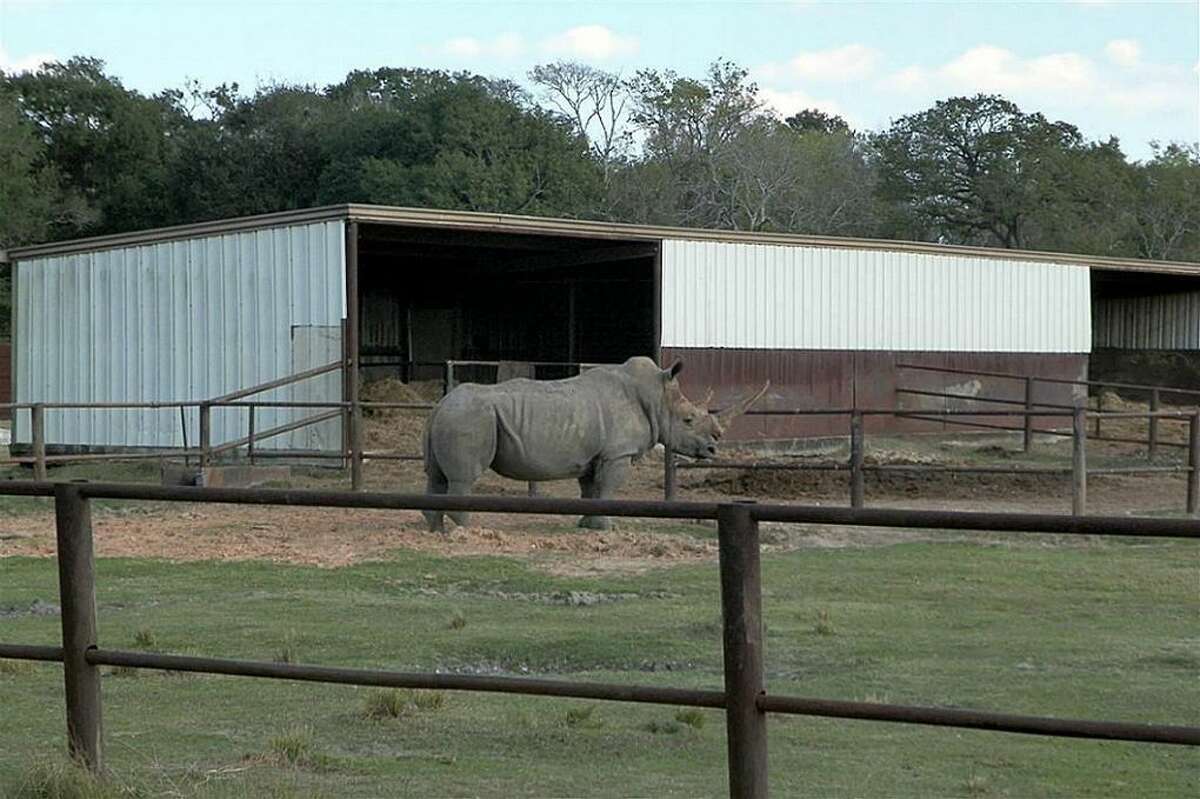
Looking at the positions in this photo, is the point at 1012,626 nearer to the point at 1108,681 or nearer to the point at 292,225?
the point at 1108,681

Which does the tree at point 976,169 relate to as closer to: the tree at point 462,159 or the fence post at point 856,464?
the tree at point 462,159

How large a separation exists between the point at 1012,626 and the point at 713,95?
182 feet

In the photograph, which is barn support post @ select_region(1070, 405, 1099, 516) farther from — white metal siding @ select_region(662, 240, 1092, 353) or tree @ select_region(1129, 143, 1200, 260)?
tree @ select_region(1129, 143, 1200, 260)

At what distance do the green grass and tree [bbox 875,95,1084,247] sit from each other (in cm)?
4382

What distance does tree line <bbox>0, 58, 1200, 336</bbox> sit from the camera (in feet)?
164

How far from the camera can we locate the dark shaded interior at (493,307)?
1241 inches

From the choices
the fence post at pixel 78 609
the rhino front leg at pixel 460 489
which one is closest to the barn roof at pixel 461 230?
the rhino front leg at pixel 460 489

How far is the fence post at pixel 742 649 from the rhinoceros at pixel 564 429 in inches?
411

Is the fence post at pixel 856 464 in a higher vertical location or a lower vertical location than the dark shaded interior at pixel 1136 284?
lower

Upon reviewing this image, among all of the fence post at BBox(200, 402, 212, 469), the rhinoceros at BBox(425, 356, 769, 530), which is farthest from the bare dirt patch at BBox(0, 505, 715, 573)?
the fence post at BBox(200, 402, 212, 469)

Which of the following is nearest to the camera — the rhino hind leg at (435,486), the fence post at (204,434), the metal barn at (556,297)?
the rhino hind leg at (435,486)

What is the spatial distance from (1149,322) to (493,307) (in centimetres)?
1369

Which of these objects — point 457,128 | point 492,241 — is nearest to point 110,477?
point 492,241

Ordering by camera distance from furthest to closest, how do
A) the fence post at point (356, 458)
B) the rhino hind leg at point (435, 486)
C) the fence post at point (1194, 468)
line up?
the fence post at point (356, 458)
the fence post at point (1194, 468)
the rhino hind leg at point (435, 486)
